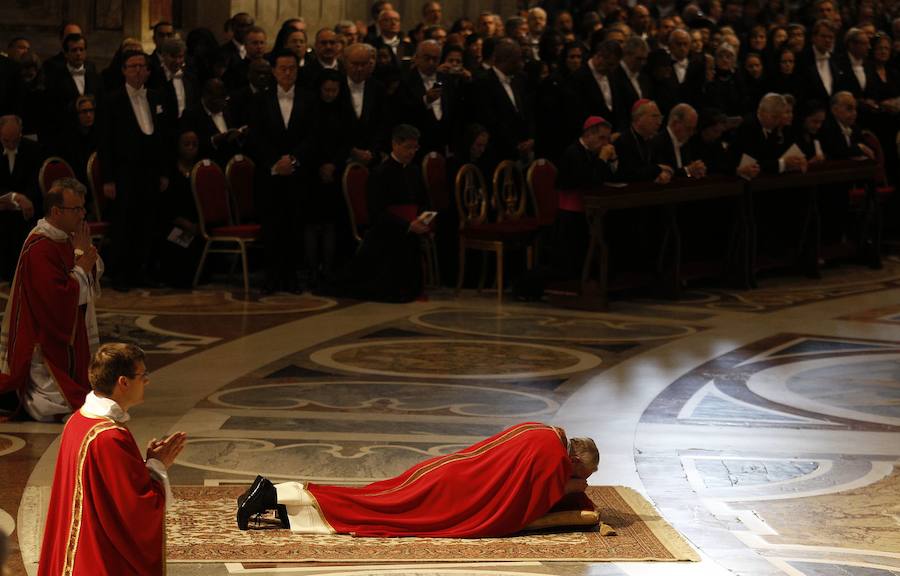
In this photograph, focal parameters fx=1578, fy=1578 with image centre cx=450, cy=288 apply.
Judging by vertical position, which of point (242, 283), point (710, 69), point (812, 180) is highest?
point (710, 69)

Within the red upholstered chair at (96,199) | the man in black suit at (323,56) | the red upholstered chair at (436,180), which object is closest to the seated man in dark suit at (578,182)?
the red upholstered chair at (436,180)

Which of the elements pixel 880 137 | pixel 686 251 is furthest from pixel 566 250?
pixel 880 137

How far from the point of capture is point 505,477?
5934 mm

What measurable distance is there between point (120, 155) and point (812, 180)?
572 centimetres

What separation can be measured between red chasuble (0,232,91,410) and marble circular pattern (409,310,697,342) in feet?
10.8

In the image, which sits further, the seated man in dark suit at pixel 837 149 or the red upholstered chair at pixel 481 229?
Answer: the seated man in dark suit at pixel 837 149

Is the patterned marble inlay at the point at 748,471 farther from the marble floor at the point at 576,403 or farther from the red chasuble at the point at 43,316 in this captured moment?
the red chasuble at the point at 43,316

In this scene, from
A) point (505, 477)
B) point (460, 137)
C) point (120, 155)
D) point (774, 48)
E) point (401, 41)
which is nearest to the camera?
point (505, 477)

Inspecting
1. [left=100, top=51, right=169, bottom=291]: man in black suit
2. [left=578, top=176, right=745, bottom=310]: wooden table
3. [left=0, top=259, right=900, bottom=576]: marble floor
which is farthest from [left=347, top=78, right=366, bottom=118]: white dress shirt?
[left=578, top=176, right=745, bottom=310]: wooden table

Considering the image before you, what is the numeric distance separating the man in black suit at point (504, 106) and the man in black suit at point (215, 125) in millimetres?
1930

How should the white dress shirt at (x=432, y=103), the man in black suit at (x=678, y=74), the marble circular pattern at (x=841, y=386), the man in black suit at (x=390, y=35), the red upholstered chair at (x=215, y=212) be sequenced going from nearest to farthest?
the marble circular pattern at (x=841, y=386) → the red upholstered chair at (x=215, y=212) → the white dress shirt at (x=432, y=103) → the man in black suit at (x=678, y=74) → the man in black suit at (x=390, y=35)

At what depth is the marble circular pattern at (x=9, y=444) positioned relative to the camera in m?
7.08

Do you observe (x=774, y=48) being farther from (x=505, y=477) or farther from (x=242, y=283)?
(x=505, y=477)

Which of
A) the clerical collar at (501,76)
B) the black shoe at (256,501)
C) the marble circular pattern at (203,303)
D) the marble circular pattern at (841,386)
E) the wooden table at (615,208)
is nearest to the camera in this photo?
the black shoe at (256,501)
